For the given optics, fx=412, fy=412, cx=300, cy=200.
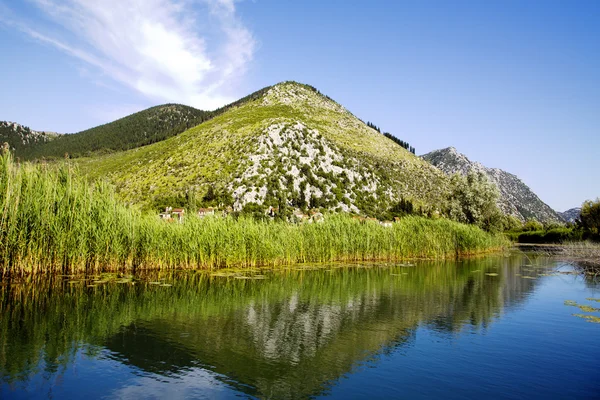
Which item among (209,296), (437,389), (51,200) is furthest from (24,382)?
(51,200)

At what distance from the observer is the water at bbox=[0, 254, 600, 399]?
777 cm

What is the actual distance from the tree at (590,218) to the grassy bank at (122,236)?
40.9m

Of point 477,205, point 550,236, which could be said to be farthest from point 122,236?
point 550,236

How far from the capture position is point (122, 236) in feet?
67.5

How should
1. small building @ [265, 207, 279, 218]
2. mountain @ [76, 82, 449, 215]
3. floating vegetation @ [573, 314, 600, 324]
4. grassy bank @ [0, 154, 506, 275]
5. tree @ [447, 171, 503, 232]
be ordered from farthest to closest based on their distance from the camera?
1. mountain @ [76, 82, 449, 215]
2. small building @ [265, 207, 279, 218]
3. tree @ [447, 171, 503, 232]
4. grassy bank @ [0, 154, 506, 275]
5. floating vegetation @ [573, 314, 600, 324]

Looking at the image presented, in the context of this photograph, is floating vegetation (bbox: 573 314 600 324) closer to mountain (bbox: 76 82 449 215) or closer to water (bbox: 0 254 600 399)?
water (bbox: 0 254 600 399)

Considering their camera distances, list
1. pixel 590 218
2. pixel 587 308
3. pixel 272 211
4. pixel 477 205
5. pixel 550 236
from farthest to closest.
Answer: pixel 272 211 → pixel 550 236 → pixel 590 218 → pixel 477 205 → pixel 587 308

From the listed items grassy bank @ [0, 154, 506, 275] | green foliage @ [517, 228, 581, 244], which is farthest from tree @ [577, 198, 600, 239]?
grassy bank @ [0, 154, 506, 275]

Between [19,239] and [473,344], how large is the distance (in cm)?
1662

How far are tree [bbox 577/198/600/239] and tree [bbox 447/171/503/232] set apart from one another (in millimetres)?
13487

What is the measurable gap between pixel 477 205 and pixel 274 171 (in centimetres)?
4855

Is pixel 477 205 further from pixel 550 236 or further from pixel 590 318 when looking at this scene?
pixel 590 318

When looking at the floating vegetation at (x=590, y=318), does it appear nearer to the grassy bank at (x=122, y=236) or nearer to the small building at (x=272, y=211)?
the grassy bank at (x=122, y=236)

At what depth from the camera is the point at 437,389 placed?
788 centimetres
